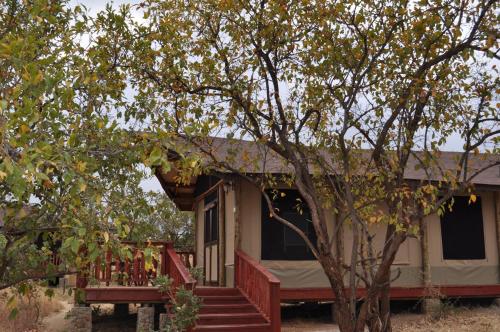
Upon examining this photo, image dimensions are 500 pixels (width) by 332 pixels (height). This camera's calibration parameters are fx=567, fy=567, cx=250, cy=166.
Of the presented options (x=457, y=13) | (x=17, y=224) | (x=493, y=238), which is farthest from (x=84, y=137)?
(x=493, y=238)

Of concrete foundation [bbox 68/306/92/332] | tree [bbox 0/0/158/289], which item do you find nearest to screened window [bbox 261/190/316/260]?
concrete foundation [bbox 68/306/92/332]

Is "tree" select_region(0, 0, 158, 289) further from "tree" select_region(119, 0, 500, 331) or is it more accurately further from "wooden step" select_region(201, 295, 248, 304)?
"wooden step" select_region(201, 295, 248, 304)

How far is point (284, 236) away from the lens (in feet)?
41.5

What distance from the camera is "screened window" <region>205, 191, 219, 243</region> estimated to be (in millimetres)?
14352

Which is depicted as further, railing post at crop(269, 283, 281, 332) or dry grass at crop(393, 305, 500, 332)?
dry grass at crop(393, 305, 500, 332)

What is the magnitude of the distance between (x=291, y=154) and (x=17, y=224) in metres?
3.93

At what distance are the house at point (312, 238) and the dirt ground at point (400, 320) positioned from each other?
501 millimetres

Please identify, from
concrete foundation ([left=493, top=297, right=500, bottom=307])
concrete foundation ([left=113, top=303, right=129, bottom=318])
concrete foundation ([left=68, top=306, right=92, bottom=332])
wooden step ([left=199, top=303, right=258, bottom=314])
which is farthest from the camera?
concrete foundation ([left=113, top=303, right=129, bottom=318])

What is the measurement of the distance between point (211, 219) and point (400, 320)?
210 inches

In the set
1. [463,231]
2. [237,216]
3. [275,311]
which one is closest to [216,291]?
[237,216]

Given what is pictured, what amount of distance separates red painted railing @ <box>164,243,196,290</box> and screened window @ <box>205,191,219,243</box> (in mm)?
1698

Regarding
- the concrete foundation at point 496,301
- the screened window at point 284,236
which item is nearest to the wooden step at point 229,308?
the screened window at point 284,236

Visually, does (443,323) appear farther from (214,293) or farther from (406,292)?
(214,293)

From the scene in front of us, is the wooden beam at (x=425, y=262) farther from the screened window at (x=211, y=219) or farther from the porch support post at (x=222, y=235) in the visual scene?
the screened window at (x=211, y=219)
